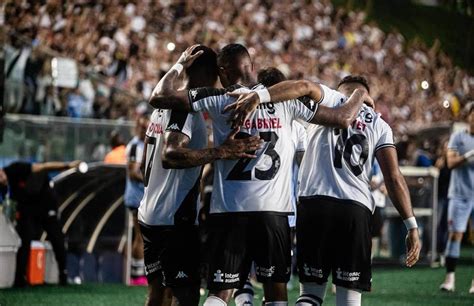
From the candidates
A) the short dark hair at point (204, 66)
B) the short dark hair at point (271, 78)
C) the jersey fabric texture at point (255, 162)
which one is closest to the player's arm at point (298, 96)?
the jersey fabric texture at point (255, 162)

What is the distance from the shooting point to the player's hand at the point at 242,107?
260 inches

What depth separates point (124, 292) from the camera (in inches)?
526

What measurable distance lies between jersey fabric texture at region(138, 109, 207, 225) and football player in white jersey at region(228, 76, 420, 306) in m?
0.73

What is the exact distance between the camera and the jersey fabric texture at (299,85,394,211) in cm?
726

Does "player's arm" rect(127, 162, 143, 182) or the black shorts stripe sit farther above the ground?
the black shorts stripe

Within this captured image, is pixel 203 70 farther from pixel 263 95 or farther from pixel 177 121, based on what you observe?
pixel 263 95

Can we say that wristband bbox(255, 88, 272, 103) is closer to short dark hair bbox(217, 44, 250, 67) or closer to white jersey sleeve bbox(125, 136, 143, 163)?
short dark hair bbox(217, 44, 250, 67)

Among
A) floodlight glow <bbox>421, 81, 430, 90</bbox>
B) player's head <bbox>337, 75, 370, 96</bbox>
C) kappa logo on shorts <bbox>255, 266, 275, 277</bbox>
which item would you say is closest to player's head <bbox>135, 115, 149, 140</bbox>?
player's head <bbox>337, 75, 370, 96</bbox>

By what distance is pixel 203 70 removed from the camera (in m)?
7.18

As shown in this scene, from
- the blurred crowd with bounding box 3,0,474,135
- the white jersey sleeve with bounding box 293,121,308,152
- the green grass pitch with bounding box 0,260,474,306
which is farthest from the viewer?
the blurred crowd with bounding box 3,0,474,135

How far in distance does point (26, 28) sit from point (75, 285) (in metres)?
6.28

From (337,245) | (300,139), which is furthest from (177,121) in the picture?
(300,139)

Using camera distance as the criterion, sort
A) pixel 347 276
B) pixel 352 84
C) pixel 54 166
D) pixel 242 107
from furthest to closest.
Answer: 1. pixel 54 166
2. pixel 352 84
3. pixel 347 276
4. pixel 242 107

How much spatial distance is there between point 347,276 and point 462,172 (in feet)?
22.4
